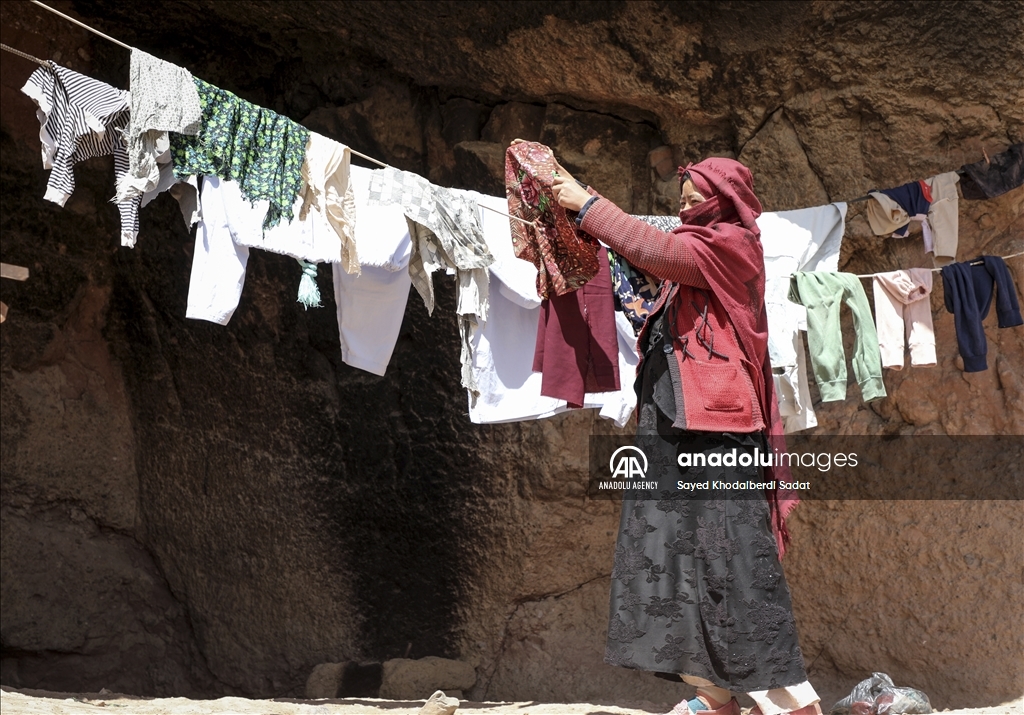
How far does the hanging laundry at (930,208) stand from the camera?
205 inches

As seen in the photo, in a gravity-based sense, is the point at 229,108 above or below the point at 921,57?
below

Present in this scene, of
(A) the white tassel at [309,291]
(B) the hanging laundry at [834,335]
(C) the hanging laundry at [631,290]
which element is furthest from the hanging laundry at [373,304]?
(B) the hanging laundry at [834,335]

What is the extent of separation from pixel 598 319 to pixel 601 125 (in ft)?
7.20

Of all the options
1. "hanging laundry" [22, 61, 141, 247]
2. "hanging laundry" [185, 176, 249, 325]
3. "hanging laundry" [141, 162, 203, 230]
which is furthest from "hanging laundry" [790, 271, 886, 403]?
"hanging laundry" [22, 61, 141, 247]

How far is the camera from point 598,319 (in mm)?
4344

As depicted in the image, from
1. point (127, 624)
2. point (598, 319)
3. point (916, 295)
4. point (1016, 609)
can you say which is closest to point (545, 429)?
point (598, 319)

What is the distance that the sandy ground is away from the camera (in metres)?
4.56

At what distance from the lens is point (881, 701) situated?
15.4 ft

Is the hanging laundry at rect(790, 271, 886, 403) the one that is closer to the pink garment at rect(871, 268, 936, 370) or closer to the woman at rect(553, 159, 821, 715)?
the pink garment at rect(871, 268, 936, 370)

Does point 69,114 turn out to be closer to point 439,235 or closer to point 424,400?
point 439,235

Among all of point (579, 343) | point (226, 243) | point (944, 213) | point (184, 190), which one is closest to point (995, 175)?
point (944, 213)

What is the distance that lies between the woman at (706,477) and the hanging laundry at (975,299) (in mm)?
1705

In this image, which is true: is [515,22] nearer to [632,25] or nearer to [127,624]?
Answer: [632,25]

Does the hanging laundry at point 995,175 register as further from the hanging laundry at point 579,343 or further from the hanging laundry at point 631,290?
the hanging laundry at point 579,343
